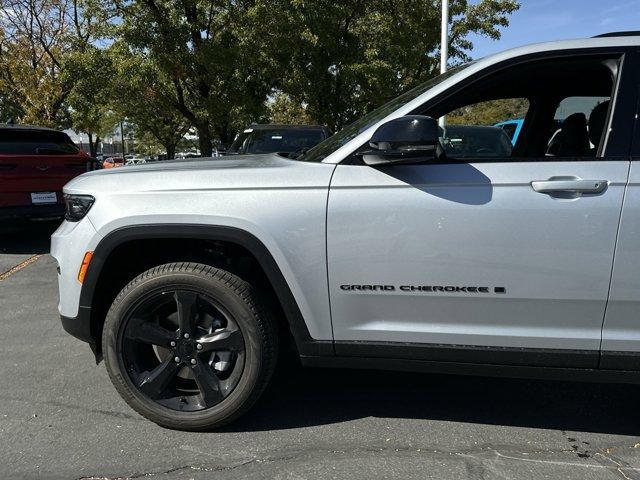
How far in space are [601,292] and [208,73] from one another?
11.9 m

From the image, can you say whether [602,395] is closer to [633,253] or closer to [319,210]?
[633,253]

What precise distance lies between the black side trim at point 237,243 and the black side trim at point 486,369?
90 millimetres

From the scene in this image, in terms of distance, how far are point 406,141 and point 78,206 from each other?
1.73m

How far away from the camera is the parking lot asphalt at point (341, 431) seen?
257 centimetres

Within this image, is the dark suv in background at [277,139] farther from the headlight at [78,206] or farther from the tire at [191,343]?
the tire at [191,343]

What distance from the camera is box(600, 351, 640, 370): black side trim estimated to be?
243cm

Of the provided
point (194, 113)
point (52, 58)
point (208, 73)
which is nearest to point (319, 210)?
point (208, 73)

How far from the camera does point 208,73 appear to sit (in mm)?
12859

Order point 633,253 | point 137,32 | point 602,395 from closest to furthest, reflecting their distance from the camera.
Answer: point 633,253 → point 602,395 → point 137,32

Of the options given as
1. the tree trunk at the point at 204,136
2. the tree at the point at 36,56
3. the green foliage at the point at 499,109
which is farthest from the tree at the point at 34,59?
the green foliage at the point at 499,109

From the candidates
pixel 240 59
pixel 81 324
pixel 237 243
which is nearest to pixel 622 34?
pixel 237 243

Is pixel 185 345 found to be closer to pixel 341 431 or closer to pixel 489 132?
pixel 341 431

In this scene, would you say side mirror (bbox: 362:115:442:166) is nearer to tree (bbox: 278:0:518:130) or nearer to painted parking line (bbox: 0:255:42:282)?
painted parking line (bbox: 0:255:42:282)

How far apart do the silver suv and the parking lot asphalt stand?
249 millimetres
